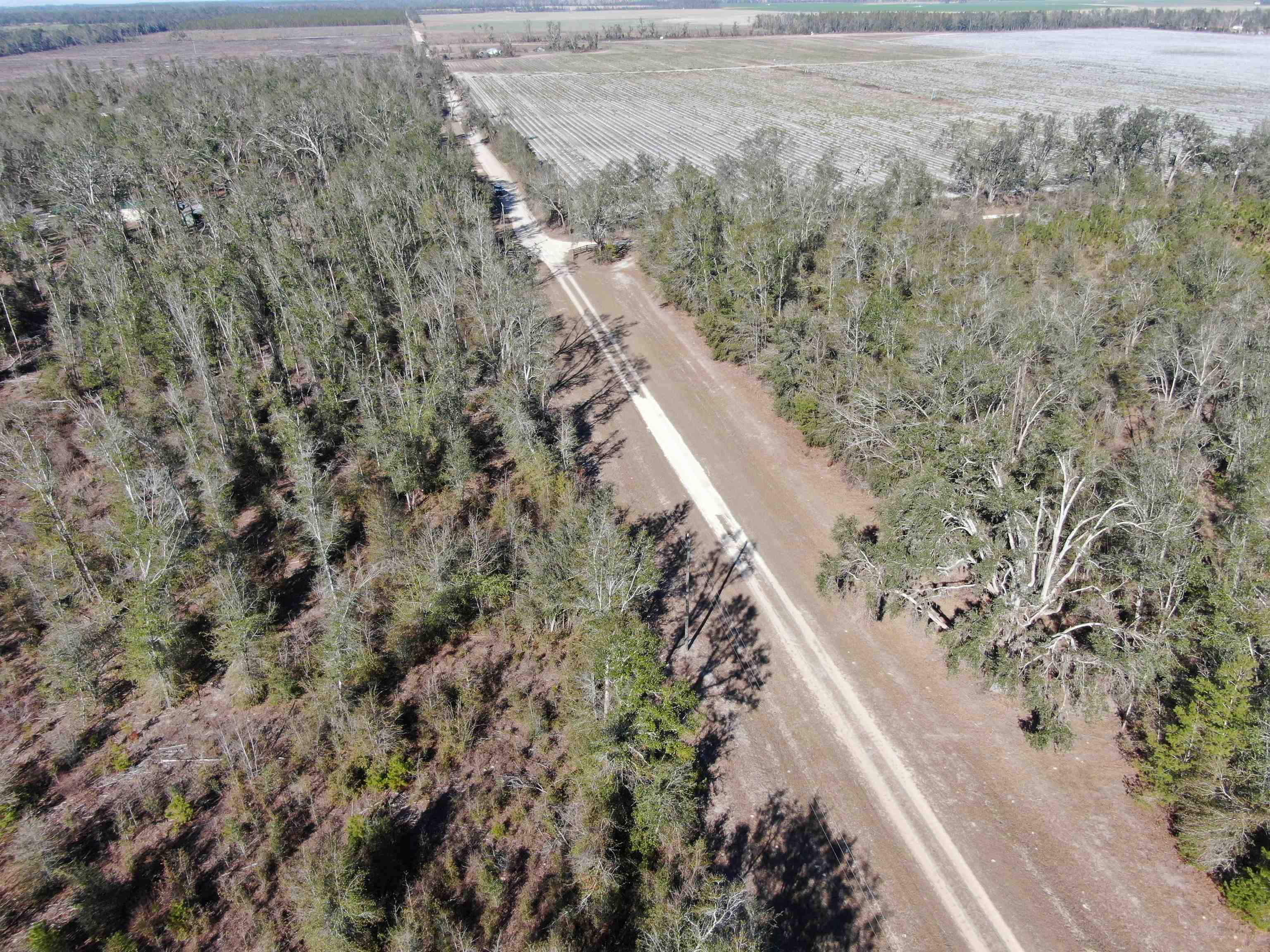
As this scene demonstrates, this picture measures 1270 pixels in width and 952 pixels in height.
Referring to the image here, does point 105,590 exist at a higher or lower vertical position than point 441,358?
lower

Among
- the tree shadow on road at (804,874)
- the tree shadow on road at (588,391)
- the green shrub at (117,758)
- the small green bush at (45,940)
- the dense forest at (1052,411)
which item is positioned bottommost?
the tree shadow on road at (804,874)

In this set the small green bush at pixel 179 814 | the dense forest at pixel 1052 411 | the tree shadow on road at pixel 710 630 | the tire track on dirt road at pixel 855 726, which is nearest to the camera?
the tire track on dirt road at pixel 855 726

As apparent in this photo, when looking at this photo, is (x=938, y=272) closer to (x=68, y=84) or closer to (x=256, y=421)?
(x=256, y=421)

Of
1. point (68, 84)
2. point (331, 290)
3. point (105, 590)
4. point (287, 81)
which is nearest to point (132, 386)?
point (331, 290)

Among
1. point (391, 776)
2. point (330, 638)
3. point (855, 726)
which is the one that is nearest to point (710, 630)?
point (855, 726)

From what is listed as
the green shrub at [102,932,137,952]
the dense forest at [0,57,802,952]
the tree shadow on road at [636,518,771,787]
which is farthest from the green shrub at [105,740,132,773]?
the tree shadow on road at [636,518,771,787]

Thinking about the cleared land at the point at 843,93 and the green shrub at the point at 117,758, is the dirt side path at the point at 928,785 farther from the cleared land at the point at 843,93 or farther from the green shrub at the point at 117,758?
the cleared land at the point at 843,93

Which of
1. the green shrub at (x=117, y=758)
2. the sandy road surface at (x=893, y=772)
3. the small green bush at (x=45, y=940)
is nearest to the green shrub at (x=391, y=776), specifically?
the small green bush at (x=45, y=940)
